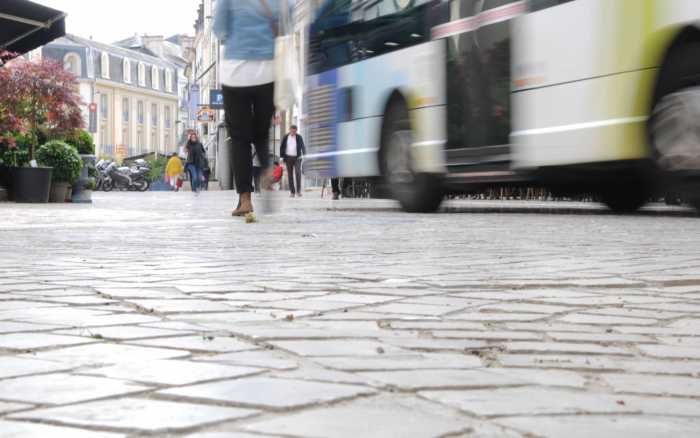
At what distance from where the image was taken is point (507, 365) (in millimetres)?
2887

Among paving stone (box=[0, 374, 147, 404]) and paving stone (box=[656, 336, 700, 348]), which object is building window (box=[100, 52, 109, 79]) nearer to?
paving stone (box=[656, 336, 700, 348])

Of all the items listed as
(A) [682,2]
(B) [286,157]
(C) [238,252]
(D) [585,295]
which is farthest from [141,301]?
(B) [286,157]

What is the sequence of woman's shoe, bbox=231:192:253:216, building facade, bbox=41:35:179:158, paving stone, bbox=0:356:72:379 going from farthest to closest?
building facade, bbox=41:35:179:158, woman's shoe, bbox=231:192:253:216, paving stone, bbox=0:356:72:379

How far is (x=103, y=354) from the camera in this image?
2961 millimetres

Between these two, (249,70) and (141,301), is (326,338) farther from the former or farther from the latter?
(249,70)

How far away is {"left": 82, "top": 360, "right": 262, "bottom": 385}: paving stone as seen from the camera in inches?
102

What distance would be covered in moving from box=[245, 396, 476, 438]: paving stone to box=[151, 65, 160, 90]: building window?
370ft

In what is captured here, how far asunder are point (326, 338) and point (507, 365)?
23.9 inches

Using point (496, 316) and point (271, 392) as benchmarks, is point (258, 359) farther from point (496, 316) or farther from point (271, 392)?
point (496, 316)

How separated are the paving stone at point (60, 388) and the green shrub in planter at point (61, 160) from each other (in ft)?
58.2

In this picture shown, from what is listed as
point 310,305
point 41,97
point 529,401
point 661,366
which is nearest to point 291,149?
point 41,97

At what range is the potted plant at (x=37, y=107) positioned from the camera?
63.7ft

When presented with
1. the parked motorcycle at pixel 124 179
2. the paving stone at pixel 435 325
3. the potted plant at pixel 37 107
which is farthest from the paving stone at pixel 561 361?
the parked motorcycle at pixel 124 179

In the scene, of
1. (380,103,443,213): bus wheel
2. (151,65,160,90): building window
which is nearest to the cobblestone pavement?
(380,103,443,213): bus wheel
